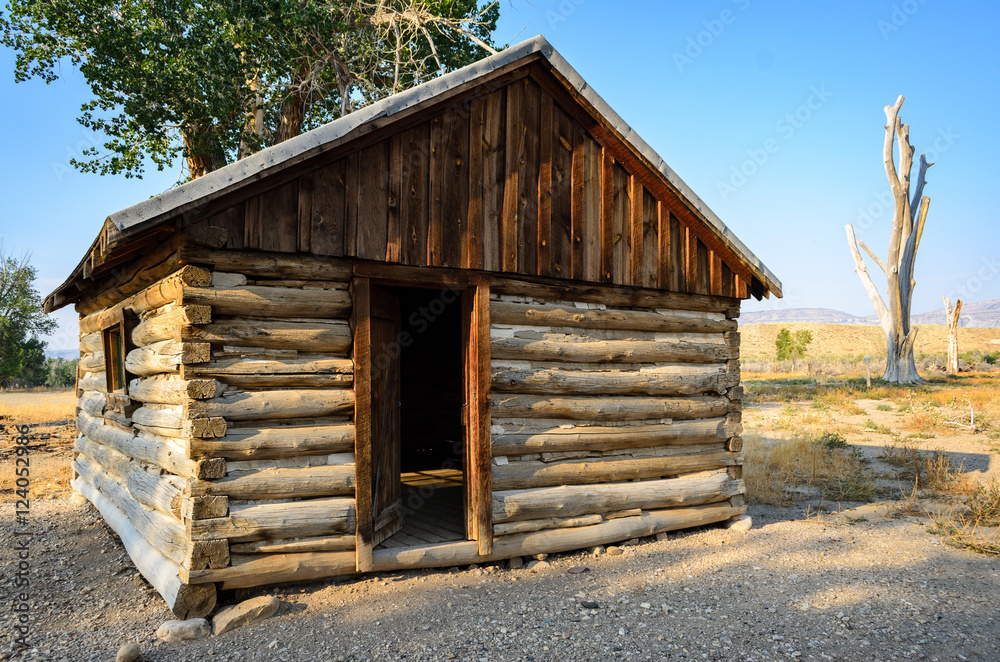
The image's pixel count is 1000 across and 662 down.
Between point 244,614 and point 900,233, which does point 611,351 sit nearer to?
point 244,614

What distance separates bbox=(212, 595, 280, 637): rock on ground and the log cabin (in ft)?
0.55

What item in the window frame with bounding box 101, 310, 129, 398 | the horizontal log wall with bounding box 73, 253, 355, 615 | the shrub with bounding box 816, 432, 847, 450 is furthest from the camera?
the shrub with bounding box 816, 432, 847, 450

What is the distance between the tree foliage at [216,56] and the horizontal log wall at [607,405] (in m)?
7.02

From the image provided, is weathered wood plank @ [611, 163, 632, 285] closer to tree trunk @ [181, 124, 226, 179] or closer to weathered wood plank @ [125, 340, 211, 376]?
weathered wood plank @ [125, 340, 211, 376]

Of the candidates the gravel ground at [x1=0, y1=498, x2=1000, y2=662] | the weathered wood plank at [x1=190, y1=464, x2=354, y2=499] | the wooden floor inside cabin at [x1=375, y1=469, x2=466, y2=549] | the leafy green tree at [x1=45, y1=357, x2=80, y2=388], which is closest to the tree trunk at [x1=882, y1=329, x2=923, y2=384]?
the gravel ground at [x1=0, y1=498, x2=1000, y2=662]

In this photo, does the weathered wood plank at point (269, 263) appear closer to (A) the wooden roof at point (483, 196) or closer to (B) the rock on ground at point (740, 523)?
(A) the wooden roof at point (483, 196)

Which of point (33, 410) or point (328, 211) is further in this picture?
point (33, 410)

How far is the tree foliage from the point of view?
477 inches

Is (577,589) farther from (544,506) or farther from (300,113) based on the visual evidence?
(300,113)

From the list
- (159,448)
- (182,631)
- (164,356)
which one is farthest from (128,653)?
(164,356)

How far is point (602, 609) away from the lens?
4938 mm

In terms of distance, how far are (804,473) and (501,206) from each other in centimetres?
789

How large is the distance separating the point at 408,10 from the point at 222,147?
6043 mm

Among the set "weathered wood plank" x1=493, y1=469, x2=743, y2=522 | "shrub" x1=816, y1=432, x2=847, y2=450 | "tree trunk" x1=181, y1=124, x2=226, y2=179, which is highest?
"tree trunk" x1=181, y1=124, x2=226, y2=179
